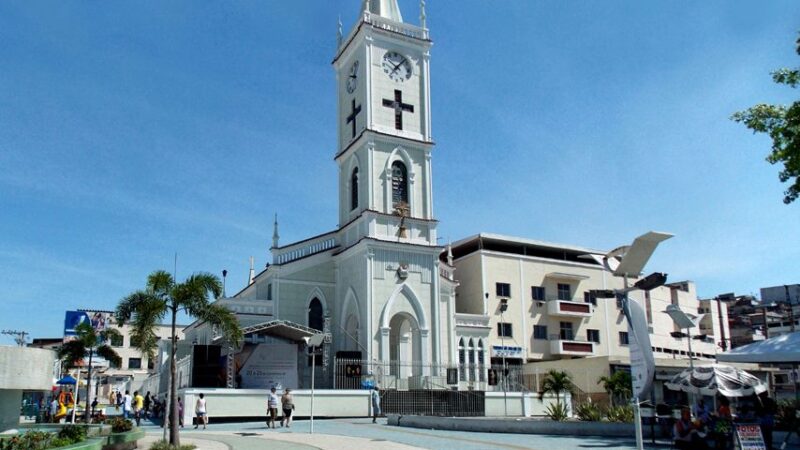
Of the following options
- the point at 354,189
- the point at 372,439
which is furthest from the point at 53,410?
the point at 372,439

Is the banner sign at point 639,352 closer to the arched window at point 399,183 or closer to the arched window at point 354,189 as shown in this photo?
the arched window at point 399,183

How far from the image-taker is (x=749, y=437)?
1442 cm

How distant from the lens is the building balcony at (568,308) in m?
52.1

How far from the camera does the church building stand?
38719mm

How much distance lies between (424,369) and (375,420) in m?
8.90

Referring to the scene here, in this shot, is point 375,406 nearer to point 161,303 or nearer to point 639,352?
point 161,303

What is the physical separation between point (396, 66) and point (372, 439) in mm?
27592

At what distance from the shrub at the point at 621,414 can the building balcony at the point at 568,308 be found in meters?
28.5

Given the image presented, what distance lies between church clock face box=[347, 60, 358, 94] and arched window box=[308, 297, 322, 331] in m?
13.0

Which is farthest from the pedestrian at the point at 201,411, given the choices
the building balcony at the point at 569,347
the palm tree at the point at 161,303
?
the building balcony at the point at 569,347

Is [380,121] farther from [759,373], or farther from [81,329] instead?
[759,373]

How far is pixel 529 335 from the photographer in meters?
51.0

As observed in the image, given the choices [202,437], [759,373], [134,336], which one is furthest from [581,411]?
[759,373]

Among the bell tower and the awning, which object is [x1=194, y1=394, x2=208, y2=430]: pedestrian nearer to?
the awning
